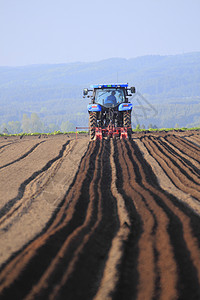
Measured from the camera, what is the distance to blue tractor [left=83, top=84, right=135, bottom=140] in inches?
592

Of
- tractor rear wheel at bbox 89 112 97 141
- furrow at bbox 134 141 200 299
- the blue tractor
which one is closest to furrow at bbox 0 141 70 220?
furrow at bbox 134 141 200 299

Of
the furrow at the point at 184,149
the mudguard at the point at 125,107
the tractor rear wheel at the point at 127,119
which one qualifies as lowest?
the furrow at the point at 184,149

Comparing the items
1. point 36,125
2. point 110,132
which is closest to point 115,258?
point 110,132

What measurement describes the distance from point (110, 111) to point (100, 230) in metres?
10.6

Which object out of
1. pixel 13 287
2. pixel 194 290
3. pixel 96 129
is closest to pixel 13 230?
pixel 13 287

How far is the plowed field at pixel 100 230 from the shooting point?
3.54 meters

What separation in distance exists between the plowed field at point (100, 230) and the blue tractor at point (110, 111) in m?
4.60

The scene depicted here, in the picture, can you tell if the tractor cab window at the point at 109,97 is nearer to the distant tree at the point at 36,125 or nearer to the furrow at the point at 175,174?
the furrow at the point at 175,174

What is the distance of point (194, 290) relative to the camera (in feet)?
11.1

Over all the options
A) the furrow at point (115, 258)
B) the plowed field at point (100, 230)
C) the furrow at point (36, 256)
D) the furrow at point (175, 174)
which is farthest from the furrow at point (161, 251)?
the furrow at point (36, 256)

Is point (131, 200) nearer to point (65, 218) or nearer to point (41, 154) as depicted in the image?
point (65, 218)

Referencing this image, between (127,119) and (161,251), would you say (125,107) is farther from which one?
(161,251)

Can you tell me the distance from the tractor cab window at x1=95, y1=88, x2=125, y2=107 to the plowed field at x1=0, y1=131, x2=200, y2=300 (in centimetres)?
518

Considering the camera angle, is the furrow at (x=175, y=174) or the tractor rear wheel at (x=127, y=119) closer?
the furrow at (x=175, y=174)
